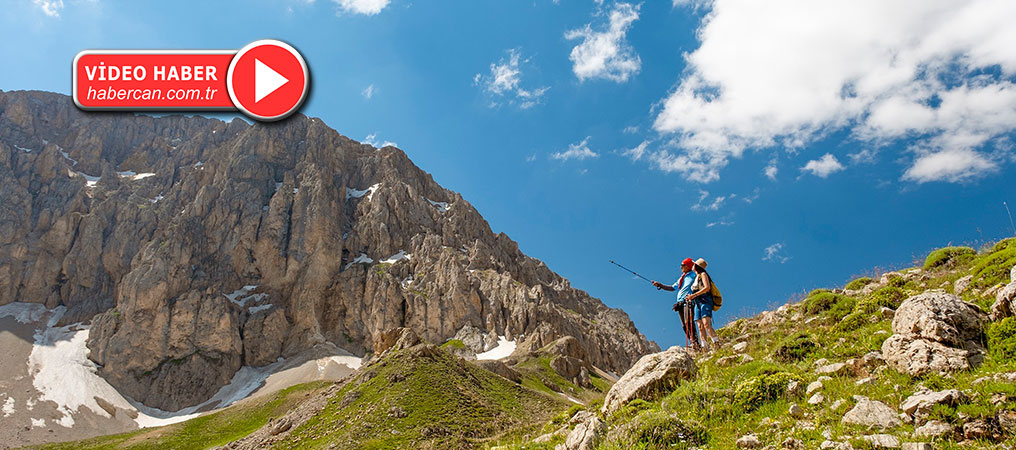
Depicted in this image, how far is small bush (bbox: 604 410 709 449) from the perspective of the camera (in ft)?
33.1

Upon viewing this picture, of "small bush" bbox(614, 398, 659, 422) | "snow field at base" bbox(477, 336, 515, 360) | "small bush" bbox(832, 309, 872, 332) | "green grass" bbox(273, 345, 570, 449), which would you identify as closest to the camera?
"small bush" bbox(614, 398, 659, 422)

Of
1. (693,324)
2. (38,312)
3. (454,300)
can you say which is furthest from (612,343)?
(38,312)

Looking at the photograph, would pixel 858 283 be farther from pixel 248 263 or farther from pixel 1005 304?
pixel 248 263

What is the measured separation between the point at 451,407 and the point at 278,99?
141ft

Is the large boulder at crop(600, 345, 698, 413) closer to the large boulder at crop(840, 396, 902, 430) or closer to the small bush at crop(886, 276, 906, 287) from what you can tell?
the large boulder at crop(840, 396, 902, 430)

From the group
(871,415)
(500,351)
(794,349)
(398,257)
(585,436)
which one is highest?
(398,257)

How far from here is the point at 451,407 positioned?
56156mm

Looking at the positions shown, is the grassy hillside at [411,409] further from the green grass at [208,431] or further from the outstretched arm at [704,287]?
the outstretched arm at [704,287]

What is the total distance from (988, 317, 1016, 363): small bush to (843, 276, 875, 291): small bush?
9.85m

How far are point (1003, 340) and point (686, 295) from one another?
7.72m

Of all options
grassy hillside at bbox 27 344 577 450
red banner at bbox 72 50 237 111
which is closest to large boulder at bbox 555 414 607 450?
red banner at bbox 72 50 237 111

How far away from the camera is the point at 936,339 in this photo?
31.8 feet

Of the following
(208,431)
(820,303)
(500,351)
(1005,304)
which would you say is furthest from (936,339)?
(500,351)

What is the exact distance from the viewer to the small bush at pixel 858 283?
19.0 metres
